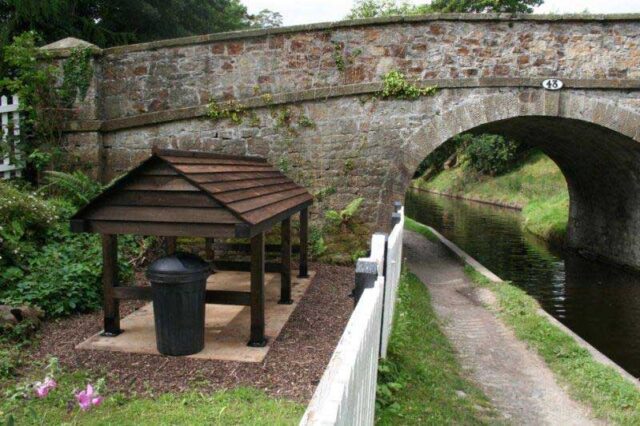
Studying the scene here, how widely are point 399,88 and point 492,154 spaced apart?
81.4 feet

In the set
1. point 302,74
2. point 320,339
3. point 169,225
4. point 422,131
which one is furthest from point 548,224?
point 169,225

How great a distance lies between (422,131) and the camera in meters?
9.29

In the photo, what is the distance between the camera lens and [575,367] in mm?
5797

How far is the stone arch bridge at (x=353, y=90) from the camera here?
9.19 meters

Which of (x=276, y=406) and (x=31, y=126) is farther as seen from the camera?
(x=31, y=126)

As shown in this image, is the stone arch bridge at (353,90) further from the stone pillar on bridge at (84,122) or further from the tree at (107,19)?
the tree at (107,19)

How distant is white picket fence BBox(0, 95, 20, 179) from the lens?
880 centimetres

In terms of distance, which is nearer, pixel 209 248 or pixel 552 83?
pixel 209 248

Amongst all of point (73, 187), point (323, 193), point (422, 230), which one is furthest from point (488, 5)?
point (73, 187)

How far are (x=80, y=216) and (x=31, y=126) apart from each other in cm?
528

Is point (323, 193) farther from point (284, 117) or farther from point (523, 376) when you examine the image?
point (523, 376)

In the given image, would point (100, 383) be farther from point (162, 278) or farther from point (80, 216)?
point (80, 216)

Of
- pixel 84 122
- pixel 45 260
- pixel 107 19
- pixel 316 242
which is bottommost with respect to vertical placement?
pixel 316 242

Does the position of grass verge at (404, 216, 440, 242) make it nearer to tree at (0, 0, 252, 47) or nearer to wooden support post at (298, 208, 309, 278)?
wooden support post at (298, 208, 309, 278)
